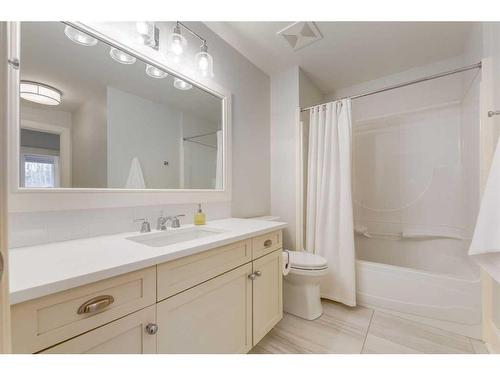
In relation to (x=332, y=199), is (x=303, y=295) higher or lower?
lower

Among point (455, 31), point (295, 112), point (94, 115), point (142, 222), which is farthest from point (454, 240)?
point (94, 115)

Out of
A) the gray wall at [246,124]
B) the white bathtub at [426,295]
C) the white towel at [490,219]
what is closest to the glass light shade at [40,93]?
the gray wall at [246,124]

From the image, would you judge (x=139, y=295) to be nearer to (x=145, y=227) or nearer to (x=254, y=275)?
(x=145, y=227)

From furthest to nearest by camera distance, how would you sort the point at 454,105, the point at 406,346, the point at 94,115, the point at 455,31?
1. the point at 454,105
2. the point at 455,31
3. the point at 406,346
4. the point at 94,115

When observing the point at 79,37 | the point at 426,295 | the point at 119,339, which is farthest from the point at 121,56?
the point at 426,295

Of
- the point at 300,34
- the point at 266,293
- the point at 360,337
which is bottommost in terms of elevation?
the point at 360,337

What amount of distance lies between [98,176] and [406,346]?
2.11m

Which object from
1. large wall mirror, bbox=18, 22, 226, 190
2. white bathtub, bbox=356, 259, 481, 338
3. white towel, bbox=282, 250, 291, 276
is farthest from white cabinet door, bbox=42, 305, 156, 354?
white bathtub, bbox=356, 259, 481, 338

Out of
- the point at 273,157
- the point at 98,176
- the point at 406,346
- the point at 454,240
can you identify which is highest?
the point at 273,157

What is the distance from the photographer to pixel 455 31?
1704mm

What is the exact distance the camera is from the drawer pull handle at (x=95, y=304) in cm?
59

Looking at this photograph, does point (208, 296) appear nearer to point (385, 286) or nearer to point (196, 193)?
point (196, 193)

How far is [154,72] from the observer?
1323mm

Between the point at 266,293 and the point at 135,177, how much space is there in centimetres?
107
